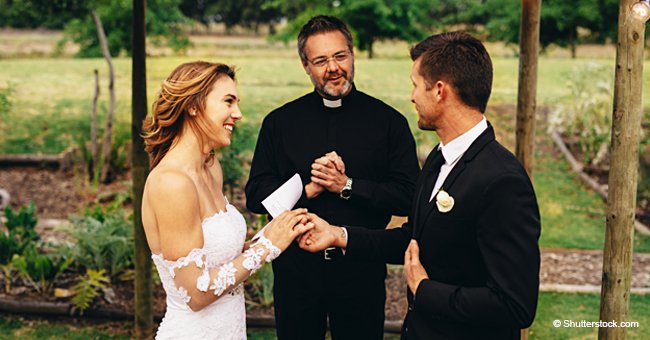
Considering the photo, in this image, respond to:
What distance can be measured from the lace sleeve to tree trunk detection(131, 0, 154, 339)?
7.07ft

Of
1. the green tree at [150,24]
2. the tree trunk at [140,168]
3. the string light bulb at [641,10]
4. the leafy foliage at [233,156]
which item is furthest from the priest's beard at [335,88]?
the green tree at [150,24]

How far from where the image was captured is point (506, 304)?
2.65 metres

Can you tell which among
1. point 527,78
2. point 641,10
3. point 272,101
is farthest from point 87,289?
point 272,101

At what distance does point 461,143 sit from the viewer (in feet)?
9.73

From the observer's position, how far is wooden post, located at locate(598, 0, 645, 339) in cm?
376

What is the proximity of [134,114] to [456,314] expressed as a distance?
11.0 ft

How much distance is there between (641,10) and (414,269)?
1830mm

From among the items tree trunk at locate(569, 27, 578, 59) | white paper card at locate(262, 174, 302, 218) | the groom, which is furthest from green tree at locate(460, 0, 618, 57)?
the groom

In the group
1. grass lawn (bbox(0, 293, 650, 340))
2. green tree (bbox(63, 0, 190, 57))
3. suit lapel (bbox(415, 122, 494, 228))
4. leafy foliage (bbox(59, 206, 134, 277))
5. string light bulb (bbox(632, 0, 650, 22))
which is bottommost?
grass lawn (bbox(0, 293, 650, 340))

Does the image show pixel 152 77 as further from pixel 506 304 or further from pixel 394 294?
pixel 506 304

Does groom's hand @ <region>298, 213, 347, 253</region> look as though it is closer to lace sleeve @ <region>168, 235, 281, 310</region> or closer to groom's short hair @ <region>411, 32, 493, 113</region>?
lace sleeve @ <region>168, 235, 281, 310</region>

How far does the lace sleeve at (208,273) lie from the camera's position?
3.14 metres

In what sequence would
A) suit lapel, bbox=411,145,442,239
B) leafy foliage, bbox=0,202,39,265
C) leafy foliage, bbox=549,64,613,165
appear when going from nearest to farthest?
suit lapel, bbox=411,145,442,239 → leafy foliage, bbox=0,202,39,265 → leafy foliage, bbox=549,64,613,165

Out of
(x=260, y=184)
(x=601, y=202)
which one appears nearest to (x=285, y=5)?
(x=601, y=202)
